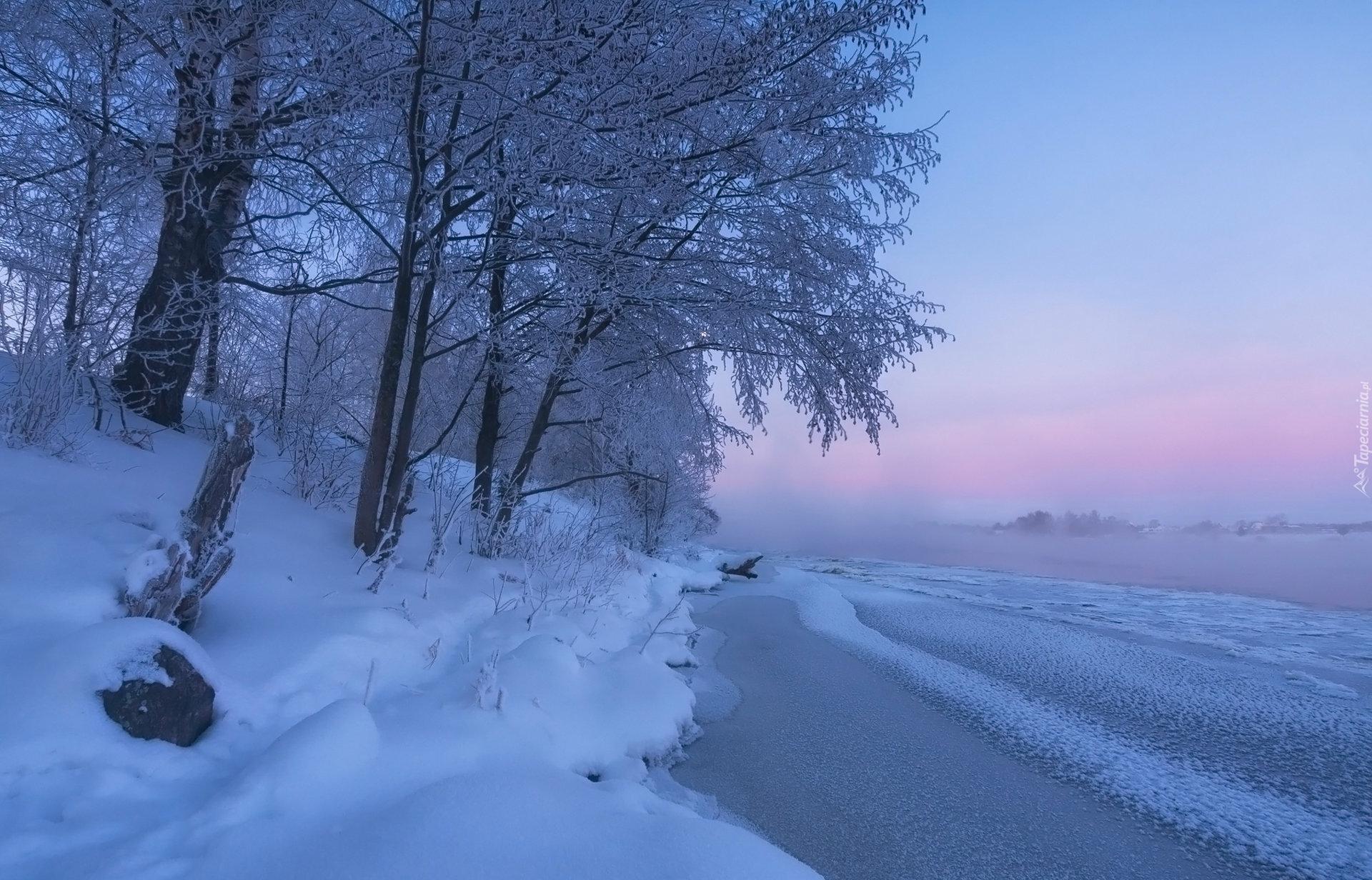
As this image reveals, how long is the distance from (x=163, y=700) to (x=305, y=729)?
47 cm

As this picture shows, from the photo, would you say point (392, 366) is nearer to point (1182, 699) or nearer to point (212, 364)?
point (212, 364)

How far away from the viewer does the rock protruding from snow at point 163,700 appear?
2.21 m

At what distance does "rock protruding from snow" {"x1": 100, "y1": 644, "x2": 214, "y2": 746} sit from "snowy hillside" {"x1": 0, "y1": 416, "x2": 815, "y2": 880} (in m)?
0.05

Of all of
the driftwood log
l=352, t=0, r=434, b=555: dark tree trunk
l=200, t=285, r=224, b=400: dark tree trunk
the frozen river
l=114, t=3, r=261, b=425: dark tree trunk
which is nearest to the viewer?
the frozen river

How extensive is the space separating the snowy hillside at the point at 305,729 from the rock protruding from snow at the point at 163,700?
0.05m

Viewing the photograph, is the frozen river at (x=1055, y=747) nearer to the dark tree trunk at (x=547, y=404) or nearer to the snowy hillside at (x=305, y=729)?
the snowy hillside at (x=305, y=729)

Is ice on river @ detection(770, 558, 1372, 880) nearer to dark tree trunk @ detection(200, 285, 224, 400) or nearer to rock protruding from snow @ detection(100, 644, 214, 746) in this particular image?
rock protruding from snow @ detection(100, 644, 214, 746)

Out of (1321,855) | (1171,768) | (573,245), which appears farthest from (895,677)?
(573,245)

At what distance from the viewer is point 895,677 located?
506 cm

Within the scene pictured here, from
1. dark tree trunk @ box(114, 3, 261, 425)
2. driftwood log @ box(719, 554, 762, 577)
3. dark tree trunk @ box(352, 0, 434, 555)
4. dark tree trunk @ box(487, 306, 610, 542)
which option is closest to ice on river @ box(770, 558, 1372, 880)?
dark tree trunk @ box(487, 306, 610, 542)

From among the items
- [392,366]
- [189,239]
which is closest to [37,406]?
[392,366]

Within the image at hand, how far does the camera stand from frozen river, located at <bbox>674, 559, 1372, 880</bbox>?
2.60m

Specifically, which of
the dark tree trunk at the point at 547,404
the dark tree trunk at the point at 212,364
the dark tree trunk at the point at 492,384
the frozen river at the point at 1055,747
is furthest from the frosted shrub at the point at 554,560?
the dark tree trunk at the point at 212,364

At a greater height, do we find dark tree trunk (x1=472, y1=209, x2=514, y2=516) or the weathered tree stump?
dark tree trunk (x1=472, y1=209, x2=514, y2=516)
